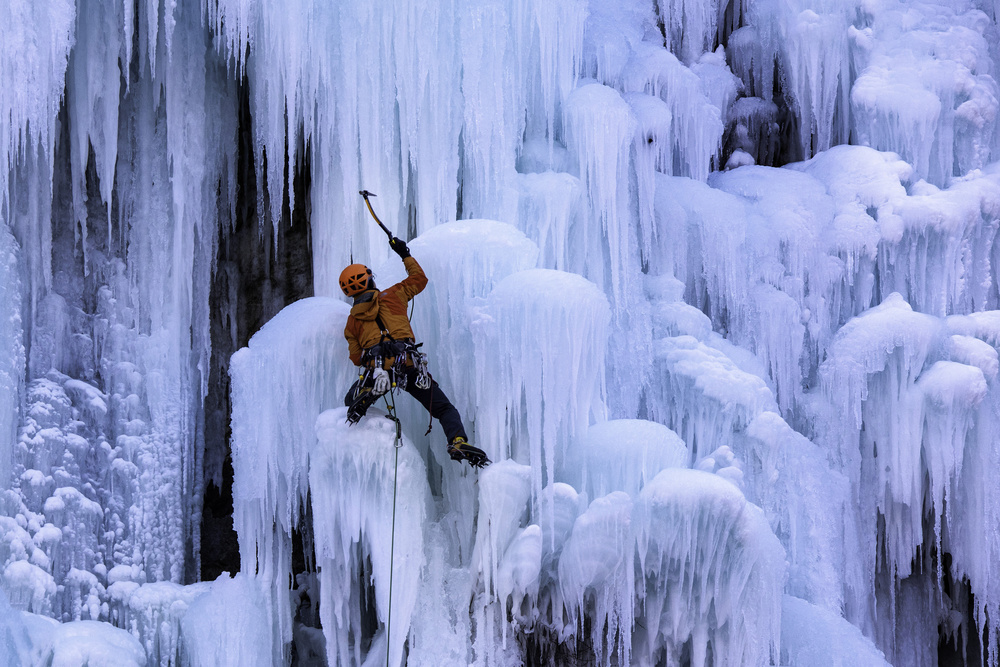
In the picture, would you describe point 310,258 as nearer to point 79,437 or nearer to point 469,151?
point 469,151

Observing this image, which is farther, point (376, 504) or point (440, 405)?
point (440, 405)

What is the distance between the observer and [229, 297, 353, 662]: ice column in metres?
7.13

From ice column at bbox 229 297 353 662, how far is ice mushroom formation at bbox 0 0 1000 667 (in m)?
0.02

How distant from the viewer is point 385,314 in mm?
6891

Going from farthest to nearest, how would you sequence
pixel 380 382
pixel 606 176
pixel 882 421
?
pixel 882 421 < pixel 606 176 < pixel 380 382

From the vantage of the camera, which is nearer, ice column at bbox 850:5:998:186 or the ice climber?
the ice climber

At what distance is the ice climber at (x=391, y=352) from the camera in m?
6.78

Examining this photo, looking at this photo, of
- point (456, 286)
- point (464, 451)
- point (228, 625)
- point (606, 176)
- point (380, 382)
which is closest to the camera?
point (380, 382)

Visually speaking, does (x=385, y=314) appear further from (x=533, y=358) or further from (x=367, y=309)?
(x=533, y=358)

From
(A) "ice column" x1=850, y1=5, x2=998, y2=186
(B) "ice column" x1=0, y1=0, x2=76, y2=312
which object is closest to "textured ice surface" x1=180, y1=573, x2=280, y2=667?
(B) "ice column" x1=0, y1=0, x2=76, y2=312

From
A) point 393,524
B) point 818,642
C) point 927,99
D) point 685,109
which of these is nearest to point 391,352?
point 393,524

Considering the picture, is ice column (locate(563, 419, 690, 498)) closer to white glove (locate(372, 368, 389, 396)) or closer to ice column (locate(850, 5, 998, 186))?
white glove (locate(372, 368, 389, 396))

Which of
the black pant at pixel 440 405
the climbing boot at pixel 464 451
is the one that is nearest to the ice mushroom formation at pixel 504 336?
the climbing boot at pixel 464 451

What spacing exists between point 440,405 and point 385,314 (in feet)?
1.92
